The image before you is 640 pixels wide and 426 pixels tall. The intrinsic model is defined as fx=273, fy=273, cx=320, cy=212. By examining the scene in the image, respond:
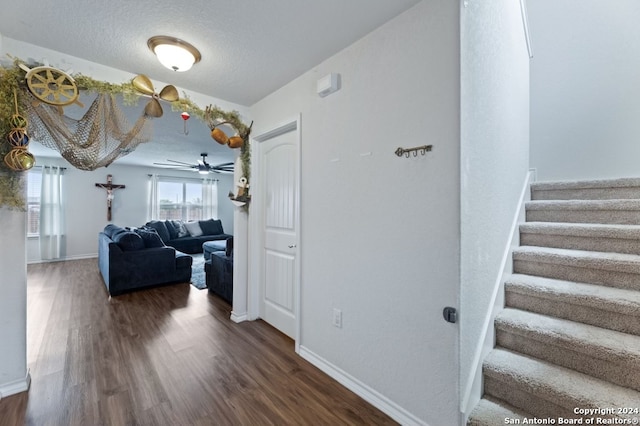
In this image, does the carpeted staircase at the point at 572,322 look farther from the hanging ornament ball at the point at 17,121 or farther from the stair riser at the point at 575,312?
the hanging ornament ball at the point at 17,121

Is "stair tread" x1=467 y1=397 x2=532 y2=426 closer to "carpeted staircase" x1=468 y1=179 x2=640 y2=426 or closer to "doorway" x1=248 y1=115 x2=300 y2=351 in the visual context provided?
"carpeted staircase" x1=468 y1=179 x2=640 y2=426

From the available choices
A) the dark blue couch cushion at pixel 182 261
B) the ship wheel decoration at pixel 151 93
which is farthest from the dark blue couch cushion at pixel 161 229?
the ship wheel decoration at pixel 151 93

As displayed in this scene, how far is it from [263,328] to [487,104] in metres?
2.79

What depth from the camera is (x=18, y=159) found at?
174cm

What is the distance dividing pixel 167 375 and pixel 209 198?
7.18 meters

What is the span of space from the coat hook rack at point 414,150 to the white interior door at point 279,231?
1.06 m

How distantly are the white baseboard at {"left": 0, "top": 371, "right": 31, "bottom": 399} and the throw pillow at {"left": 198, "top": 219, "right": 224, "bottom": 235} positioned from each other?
240 inches

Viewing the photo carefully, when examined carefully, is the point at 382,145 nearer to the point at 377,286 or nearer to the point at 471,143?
the point at 471,143

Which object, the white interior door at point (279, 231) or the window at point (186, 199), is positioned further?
the window at point (186, 199)

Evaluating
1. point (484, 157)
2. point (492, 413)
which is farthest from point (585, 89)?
point (492, 413)

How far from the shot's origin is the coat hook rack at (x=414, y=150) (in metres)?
1.53

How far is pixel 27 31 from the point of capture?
5.98ft

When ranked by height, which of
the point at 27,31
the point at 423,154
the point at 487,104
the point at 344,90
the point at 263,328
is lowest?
the point at 263,328

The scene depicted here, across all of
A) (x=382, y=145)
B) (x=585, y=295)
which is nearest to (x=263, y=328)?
(x=382, y=145)
